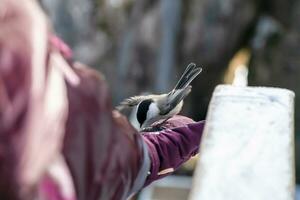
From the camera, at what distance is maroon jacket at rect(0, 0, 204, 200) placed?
40cm

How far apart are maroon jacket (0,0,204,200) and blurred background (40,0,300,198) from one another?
2743 millimetres

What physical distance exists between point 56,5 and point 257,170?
2.76 metres

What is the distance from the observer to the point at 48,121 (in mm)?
409

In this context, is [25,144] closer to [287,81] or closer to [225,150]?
[225,150]

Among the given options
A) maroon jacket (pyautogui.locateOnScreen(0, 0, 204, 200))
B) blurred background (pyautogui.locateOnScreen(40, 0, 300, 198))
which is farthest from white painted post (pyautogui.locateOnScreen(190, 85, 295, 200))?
blurred background (pyautogui.locateOnScreen(40, 0, 300, 198))

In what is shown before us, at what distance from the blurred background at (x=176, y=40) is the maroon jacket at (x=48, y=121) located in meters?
2.74

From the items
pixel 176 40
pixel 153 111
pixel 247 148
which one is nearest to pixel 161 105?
pixel 153 111

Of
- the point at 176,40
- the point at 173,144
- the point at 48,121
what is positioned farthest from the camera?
the point at 176,40

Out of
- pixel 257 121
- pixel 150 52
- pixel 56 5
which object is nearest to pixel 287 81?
pixel 150 52

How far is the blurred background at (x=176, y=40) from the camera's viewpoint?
3.29 meters

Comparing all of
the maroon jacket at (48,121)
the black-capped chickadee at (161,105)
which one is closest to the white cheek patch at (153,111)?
the black-capped chickadee at (161,105)

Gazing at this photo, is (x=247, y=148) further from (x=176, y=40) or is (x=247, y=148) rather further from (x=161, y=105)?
(x=176, y=40)

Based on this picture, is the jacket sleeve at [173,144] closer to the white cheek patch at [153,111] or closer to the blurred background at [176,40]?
the white cheek patch at [153,111]

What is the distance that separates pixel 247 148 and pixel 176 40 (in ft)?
9.45
